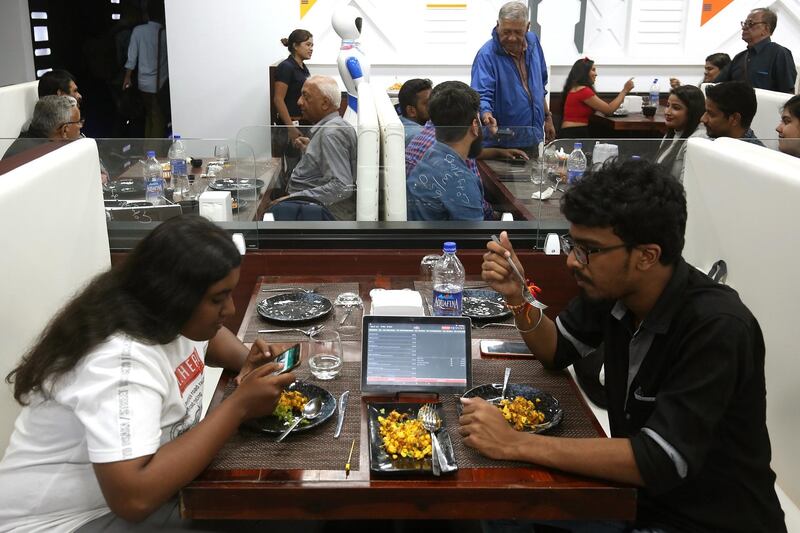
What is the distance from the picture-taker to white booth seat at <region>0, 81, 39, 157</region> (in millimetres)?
4742

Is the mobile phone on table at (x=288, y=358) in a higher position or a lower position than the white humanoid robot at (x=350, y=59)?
lower

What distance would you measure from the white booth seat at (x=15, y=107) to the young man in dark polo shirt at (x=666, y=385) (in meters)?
4.10

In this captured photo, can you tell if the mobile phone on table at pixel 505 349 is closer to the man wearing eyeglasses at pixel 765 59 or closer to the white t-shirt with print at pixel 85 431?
the white t-shirt with print at pixel 85 431

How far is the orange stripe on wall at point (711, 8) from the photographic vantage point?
7719 mm

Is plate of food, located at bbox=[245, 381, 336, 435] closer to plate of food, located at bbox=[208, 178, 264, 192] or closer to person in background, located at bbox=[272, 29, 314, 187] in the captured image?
plate of food, located at bbox=[208, 178, 264, 192]

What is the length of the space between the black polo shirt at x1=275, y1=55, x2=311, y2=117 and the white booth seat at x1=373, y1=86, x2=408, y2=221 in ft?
12.3

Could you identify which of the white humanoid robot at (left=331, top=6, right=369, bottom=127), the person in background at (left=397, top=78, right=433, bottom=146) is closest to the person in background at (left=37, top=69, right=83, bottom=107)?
the white humanoid robot at (left=331, top=6, right=369, bottom=127)

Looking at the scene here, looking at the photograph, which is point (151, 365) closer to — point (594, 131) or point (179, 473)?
point (179, 473)

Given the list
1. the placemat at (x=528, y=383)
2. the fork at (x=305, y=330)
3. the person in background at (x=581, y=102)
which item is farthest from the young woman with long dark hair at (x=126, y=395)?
the person in background at (x=581, y=102)

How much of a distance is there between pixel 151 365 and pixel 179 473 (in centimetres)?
22

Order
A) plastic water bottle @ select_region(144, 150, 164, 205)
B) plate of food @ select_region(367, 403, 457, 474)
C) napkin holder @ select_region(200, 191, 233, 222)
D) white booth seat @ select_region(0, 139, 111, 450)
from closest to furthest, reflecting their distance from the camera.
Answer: plate of food @ select_region(367, 403, 457, 474) < white booth seat @ select_region(0, 139, 111, 450) < napkin holder @ select_region(200, 191, 233, 222) < plastic water bottle @ select_region(144, 150, 164, 205)

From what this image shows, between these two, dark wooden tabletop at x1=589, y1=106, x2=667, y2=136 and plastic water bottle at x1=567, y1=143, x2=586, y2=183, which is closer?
plastic water bottle at x1=567, y1=143, x2=586, y2=183

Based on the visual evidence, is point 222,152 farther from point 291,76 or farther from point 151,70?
point 151,70

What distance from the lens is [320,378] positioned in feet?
6.56
